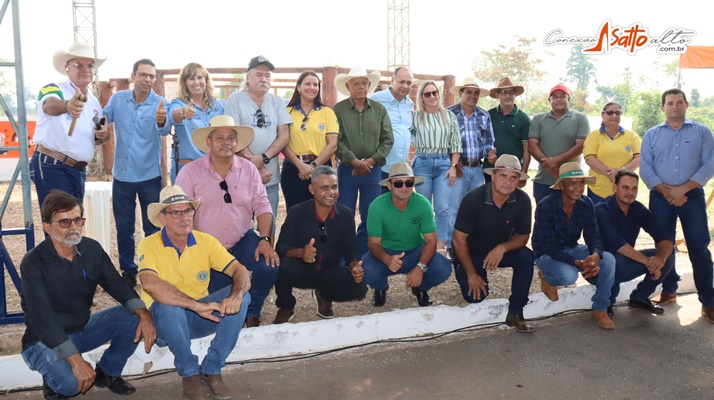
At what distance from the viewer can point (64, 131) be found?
198 inches

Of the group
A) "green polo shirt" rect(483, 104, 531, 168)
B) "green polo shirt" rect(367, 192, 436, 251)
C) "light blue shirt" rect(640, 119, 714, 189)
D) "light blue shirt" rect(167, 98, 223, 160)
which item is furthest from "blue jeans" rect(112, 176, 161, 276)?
"light blue shirt" rect(640, 119, 714, 189)

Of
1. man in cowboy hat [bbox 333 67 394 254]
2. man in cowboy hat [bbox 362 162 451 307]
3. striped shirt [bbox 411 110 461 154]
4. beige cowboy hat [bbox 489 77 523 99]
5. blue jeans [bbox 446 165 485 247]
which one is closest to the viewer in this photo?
man in cowboy hat [bbox 362 162 451 307]

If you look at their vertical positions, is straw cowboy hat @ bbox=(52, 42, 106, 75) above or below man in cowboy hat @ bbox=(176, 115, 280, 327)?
above

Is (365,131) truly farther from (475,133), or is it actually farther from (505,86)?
(505,86)

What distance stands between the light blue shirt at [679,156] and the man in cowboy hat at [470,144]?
5.46ft

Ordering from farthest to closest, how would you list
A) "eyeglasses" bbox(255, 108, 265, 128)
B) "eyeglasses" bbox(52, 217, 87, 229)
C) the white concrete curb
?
"eyeglasses" bbox(255, 108, 265, 128), the white concrete curb, "eyeglasses" bbox(52, 217, 87, 229)

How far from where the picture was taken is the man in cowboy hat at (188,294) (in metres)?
3.78

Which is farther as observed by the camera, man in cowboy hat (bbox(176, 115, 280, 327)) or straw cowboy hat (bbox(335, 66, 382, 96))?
straw cowboy hat (bbox(335, 66, 382, 96))

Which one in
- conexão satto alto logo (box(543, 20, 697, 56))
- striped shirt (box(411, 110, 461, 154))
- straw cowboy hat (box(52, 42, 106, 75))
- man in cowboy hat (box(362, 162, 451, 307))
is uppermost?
conexão satto alto logo (box(543, 20, 697, 56))

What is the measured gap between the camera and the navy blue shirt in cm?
546

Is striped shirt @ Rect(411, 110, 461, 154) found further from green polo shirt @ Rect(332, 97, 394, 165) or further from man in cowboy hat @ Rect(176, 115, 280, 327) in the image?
man in cowboy hat @ Rect(176, 115, 280, 327)

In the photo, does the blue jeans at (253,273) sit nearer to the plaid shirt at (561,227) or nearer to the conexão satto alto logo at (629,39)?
the plaid shirt at (561,227)

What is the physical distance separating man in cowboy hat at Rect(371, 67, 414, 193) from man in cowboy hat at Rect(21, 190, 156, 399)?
132 inches

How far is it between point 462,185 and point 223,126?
3037mm
